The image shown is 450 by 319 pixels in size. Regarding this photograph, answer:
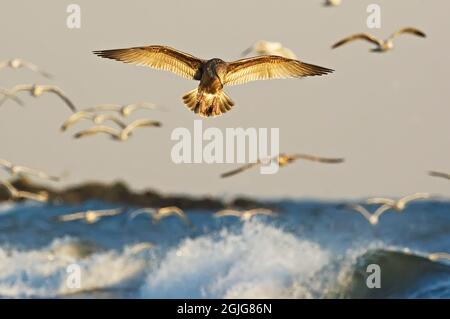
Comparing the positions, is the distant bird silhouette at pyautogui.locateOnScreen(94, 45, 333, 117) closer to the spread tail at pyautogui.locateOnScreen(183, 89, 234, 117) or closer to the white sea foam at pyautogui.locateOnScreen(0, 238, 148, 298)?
the spread tail at pyautogui.locateOnScreen(183, 89, 234, 117)

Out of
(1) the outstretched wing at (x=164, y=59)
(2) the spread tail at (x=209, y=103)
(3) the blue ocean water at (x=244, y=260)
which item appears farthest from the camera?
(3) the blue ocean water at (x=244, y=260)

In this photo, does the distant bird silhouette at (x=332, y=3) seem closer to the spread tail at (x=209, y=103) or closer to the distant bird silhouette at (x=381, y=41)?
the distant bird silhouette at (x=381, y=41)

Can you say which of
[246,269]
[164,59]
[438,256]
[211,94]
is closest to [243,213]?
[246,269]

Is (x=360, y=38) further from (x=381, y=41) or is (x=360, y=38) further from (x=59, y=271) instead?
(x=59, y=271)

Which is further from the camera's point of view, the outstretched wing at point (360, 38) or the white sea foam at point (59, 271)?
the white sea foam at point (59, 271)

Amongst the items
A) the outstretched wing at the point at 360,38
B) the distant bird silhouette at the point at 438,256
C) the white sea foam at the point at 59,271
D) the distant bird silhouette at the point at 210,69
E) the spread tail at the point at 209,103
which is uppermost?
the outstretched wing at the point at 360,38

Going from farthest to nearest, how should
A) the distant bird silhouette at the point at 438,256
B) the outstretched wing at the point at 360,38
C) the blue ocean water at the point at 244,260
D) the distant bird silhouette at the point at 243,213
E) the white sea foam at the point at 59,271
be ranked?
the white sea foam at the point at 59,271 < the blue ocean water at the point at 244,260 < the distant bird silhouette at the point at 243,213 < the distant bird silhouette at the point at 438,256 < the outstretched wing at the point at 360,38

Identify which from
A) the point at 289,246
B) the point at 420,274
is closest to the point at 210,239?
the point at 289,246

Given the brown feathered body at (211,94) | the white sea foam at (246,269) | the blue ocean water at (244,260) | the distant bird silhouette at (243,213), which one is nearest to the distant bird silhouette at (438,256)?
the blue ocean water at (244,260)
